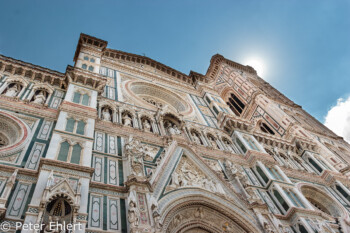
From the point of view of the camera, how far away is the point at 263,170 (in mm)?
12328

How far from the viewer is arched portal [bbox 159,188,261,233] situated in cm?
891

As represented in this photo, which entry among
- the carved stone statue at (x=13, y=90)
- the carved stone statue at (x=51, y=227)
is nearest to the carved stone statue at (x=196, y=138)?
the carved stone statue at (x=13, y=90)

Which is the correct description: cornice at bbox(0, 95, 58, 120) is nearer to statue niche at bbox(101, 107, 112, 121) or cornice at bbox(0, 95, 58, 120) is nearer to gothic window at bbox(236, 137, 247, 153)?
statue niche at bbox(101, 107, 112, 121)

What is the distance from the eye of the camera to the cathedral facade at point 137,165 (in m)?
7.08

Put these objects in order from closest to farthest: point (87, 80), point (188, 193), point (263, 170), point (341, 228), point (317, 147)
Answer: point (188, 193) → point (341, 228) → point (263, 170) → point (87, 80) → point (317, 147)

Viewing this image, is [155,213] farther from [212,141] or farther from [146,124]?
[212,141]

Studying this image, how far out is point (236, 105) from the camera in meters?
31.0

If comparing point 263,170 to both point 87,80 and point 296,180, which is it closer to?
point 296,180

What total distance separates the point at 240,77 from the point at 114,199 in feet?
83.4

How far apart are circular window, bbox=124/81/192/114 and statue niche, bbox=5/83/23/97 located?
6612mm

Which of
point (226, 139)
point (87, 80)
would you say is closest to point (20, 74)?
point (87, 80)

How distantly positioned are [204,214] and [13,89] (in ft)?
27.9

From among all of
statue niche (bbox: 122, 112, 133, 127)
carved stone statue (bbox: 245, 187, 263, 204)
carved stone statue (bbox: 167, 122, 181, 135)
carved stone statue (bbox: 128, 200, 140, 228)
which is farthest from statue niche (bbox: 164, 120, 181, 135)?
carved stone statue (bbox: 128, 200, 140, 228)

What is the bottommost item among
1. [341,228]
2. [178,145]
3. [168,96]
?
[341,228]
